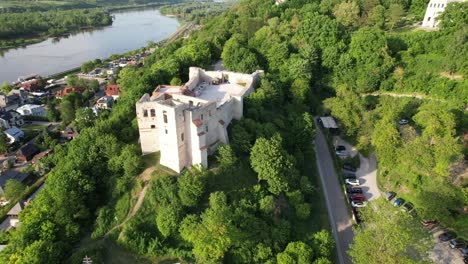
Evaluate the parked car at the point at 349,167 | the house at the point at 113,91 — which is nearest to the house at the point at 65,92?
the house at the point at 113,91

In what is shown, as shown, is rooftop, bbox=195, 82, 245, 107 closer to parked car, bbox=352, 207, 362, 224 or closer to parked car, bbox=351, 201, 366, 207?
parked car, bbox=351, 201, 366, 207

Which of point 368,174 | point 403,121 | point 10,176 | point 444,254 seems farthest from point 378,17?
point 10,176

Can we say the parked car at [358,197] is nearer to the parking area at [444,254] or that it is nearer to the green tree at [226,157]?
the parking area at [444,254]

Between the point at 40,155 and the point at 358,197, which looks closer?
the point at 358,197

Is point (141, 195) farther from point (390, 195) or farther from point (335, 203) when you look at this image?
point (390, 195)

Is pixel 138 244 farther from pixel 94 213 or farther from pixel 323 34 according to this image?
pixel 323 34

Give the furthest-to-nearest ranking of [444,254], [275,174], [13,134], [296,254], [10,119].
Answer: [10,119] < [13,134] < [275,174] < [444,254] < [296,254]

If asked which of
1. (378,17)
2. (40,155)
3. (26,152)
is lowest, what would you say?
(40,155)
